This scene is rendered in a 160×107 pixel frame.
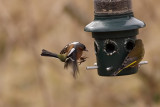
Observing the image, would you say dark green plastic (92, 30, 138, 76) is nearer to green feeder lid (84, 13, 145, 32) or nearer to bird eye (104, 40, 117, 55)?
bird eye (104, 40, 117, 55)

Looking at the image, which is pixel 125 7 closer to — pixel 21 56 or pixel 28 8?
pixel 28 8

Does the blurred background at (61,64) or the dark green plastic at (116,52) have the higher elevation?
the dark green plastic at (116,52)

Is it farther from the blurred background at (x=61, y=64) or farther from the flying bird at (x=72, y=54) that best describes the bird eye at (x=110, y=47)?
the blurred background at (x=61, y=64)

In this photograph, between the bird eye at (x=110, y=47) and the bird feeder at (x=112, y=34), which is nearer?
the bird feeder at (x=112, y=34)

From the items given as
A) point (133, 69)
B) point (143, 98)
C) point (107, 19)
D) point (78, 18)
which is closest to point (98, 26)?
point (107, 19)

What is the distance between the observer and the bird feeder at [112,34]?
213 inches

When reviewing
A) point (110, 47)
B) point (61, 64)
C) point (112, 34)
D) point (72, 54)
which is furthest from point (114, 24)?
point (61, 64)

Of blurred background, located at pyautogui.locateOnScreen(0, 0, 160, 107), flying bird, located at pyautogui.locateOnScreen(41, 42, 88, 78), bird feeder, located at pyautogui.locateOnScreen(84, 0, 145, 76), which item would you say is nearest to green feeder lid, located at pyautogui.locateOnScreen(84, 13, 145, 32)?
bird feeder, located at pyautogui.locateOnScreen(84, 0, 145, 76)

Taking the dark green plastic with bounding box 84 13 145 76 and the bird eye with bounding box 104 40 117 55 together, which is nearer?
the dark green plastic with bounding box 84 13 145 76

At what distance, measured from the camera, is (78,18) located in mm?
9438

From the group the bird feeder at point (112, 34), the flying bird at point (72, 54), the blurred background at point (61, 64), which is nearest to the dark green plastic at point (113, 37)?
the bird feeder at point (112, 34)

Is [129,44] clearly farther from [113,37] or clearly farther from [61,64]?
[61,64]

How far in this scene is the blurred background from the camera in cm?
934

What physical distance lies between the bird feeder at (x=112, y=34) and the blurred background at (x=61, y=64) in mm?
3495
